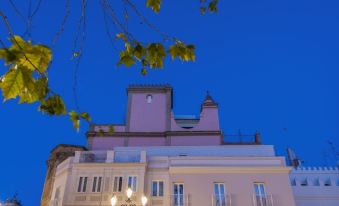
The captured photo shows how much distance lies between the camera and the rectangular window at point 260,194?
1862cm

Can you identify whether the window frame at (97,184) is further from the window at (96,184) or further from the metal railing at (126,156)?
the metal railing at (126,156)

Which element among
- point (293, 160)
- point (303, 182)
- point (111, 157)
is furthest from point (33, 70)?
point (293, 160)

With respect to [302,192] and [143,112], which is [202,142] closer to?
[143,112]

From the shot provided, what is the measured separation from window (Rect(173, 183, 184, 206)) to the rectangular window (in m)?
4.60

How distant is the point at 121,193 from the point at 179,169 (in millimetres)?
4002

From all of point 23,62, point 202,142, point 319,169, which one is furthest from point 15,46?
point 319,169

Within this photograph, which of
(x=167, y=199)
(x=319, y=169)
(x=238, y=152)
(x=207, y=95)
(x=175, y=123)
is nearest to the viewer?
(x=167, y=199)

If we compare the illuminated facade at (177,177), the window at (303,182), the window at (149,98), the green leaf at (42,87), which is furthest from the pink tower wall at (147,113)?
the green leaf at (42,87)

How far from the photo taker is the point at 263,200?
18703 mm

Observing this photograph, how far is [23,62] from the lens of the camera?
71.9 inches

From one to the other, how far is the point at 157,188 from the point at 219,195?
157 inches

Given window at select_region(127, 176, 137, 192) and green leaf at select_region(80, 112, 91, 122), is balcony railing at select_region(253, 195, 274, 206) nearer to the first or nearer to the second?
window at select_region(127, 176, 137, 192)

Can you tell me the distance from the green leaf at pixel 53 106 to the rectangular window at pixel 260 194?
18.5 metres

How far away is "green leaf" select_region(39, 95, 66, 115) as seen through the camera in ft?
7.13
